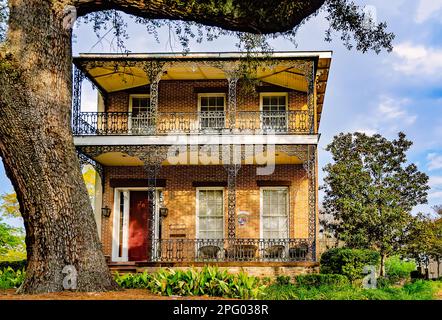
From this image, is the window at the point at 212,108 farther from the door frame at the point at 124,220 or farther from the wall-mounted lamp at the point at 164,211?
the wall-mounted lamp at the point at 164,211

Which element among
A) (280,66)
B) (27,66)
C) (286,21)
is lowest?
(27,66)

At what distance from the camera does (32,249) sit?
8609mm

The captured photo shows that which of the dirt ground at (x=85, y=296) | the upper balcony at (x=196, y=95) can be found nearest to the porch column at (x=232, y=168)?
the upper balcony at (x=196, y=95)

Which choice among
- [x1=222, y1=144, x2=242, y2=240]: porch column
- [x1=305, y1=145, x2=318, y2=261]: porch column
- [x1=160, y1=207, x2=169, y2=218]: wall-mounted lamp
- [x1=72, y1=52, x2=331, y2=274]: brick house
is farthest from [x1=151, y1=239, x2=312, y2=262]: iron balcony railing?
[x1=160, y1=207, x2=169, y2=218]: wall-mounted lamp

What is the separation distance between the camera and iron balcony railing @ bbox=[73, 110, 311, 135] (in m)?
17.2

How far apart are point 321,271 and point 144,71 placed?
777cm

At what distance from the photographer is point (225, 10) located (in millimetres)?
9562

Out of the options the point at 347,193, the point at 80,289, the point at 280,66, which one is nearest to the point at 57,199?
the point at 80,289

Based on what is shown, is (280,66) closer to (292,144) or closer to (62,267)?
(292,144)

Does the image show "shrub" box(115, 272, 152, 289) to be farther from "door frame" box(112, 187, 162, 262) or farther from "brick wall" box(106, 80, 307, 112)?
"brick wall" box(106, 80, 307, 112)

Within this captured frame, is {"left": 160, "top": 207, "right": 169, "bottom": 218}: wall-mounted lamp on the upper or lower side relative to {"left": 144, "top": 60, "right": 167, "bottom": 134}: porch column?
lower

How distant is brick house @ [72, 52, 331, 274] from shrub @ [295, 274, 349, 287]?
1.34 meters

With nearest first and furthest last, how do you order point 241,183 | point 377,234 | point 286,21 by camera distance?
point 286,21
point 241,183
point 377,234

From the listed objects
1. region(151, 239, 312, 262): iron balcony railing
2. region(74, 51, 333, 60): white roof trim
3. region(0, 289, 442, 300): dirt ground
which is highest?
region(74, 51, 333, 60): white roof trim
